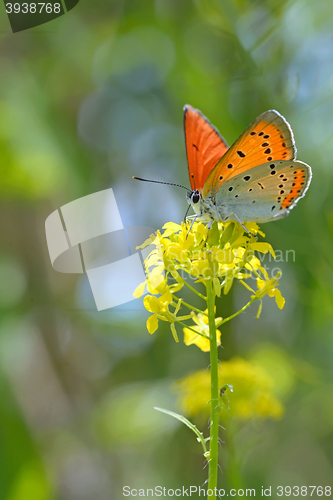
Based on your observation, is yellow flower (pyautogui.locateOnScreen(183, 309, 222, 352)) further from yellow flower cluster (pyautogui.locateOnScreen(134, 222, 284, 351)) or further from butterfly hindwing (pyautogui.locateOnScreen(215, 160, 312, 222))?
butterfly hindwing (pyautogui.locateOnScreen(215, 160, 312, 222))

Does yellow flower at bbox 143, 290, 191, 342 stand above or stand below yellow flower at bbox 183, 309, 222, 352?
above

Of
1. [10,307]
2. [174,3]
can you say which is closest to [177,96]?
[174,3]

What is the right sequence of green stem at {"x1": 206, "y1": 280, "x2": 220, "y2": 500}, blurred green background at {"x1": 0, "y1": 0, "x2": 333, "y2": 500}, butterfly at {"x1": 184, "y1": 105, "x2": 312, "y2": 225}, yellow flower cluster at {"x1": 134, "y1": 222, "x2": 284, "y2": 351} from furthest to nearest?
blurred green background at {"x1": 0, "y1": 0, "x2": 333, "y2": 500}
butterfly at {"x1": 184, "y1": 105, "x2": 312, "y2": 225}
yellow flower cluster at {"x1": 134, "y1": 222, "x2": 284, "y2": 351}
green stem at {"x1": 206, "y1": 280, "x2": 220, "y2": 500}

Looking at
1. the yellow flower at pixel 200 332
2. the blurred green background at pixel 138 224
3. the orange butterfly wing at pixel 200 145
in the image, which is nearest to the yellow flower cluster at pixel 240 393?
the blurred green background at pixel 138 224

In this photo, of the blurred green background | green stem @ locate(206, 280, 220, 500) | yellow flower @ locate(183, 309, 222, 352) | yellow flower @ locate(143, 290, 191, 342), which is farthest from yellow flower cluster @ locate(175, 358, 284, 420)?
green stem @ locate(206, 280, 220, 500)

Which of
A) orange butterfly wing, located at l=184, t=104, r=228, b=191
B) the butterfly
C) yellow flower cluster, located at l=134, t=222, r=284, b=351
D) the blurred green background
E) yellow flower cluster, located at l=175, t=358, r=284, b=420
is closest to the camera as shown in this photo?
yellow flower cluster, located at l=134, t=222, r=284, b=351

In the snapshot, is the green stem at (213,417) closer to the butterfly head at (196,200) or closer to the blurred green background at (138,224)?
the butterfly head at (196,200)

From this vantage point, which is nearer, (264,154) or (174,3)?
(264,154)

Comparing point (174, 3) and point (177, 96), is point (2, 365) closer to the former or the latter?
point (177, 96)
